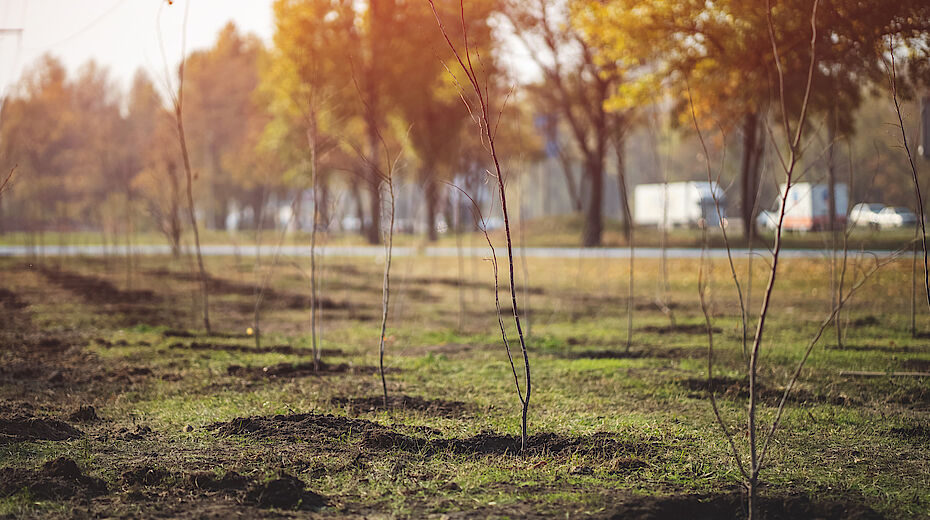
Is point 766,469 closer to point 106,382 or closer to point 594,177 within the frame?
point 106,382

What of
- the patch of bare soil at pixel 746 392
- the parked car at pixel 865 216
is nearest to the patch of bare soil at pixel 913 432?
the patch of bare soil at pixel 746 392

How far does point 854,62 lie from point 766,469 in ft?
35.2

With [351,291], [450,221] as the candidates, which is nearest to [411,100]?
[450,221]

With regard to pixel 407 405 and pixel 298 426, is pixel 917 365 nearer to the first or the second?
pixel 407 405

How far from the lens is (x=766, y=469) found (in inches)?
173

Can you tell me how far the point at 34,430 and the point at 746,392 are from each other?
16.2ft

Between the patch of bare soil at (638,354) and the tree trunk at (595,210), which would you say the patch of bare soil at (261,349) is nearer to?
the patch of bare soil at (638,354)

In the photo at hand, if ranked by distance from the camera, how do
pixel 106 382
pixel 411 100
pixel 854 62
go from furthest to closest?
pixel 411 100 → pixel 854 62 → pixel 106 382

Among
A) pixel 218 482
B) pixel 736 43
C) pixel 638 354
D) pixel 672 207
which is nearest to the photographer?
pixel 218 482

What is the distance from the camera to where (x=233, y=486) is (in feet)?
12.8

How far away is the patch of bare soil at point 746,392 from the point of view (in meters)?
6.11

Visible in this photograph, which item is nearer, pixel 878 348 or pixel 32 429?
pixel 32 429

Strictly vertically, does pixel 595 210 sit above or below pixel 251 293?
above

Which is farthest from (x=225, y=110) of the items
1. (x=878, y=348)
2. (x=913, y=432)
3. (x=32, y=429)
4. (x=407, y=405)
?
(x=913, y=432)
